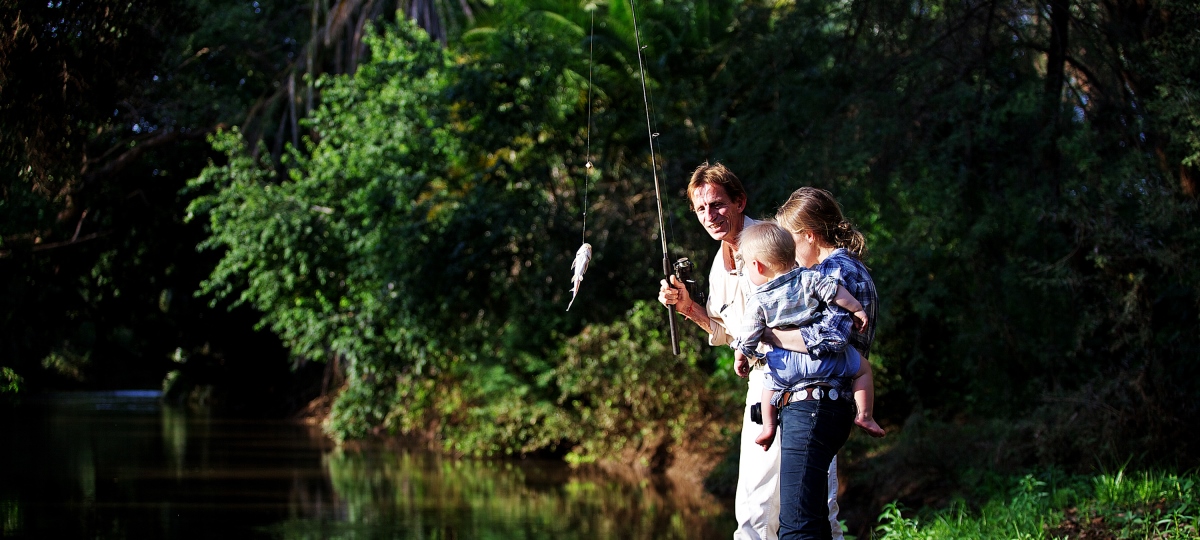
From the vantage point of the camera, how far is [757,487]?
4.33 metres

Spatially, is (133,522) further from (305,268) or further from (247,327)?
(247,327)

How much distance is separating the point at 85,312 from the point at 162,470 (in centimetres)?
1064

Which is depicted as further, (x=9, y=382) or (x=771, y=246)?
(x=9, y=382)

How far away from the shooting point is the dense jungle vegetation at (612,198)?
887 cm

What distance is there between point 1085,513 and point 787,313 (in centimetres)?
447

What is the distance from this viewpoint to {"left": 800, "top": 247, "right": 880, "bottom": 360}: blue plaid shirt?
4102 millimetres

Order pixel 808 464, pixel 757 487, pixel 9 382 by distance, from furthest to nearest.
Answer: pixel 9 382, pixel 757 487, pixel 808 464

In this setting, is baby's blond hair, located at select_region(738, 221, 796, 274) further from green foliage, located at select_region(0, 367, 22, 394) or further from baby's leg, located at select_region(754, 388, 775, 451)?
green foliage, located at select_region(0, 367, 22, 394)

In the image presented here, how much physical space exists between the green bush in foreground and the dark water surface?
2.65 meters

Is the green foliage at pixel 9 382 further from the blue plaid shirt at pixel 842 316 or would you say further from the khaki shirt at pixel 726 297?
the blue plaid shirt at pixel 842 316

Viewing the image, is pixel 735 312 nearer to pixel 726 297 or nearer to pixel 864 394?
pixel 726 297

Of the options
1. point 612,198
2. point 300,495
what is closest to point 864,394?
point 300,495

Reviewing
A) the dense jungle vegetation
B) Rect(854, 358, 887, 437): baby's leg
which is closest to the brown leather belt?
Rect(854, 358, 887, 437): baby's leg

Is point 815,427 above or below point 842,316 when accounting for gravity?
below
